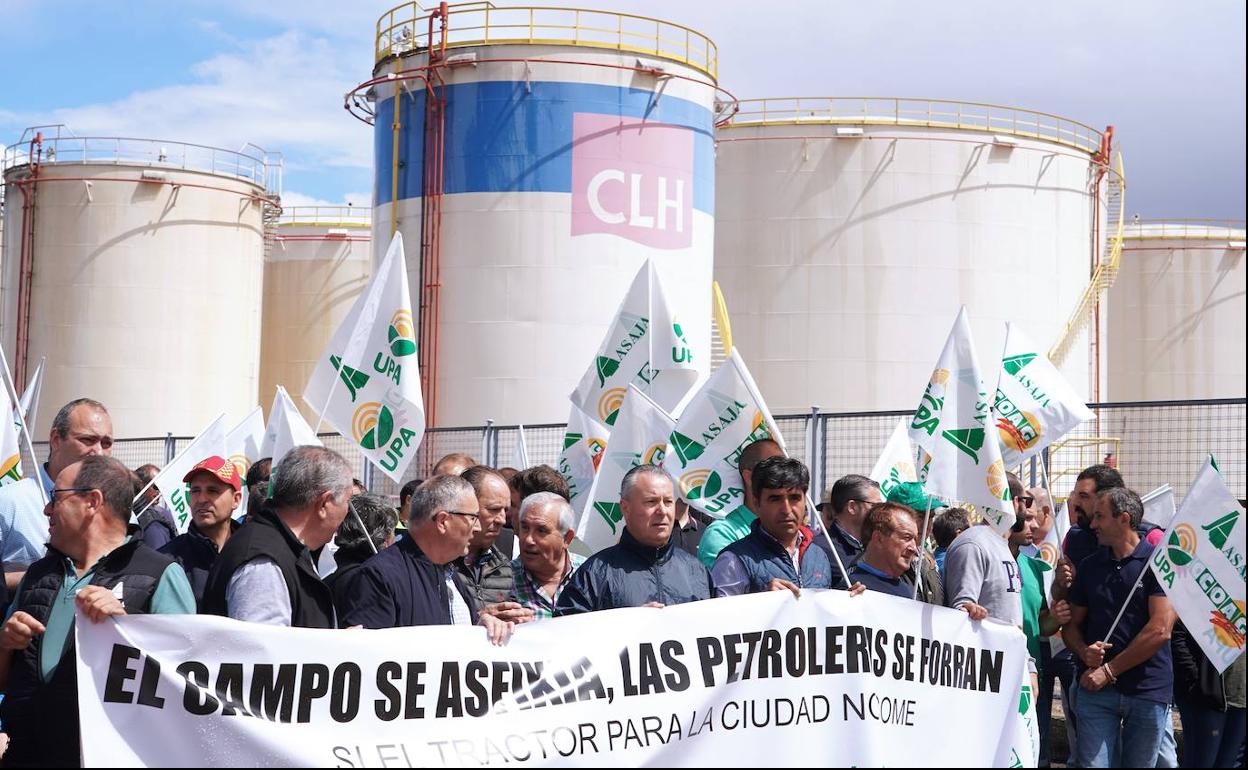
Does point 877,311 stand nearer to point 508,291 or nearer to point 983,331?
point 983,331

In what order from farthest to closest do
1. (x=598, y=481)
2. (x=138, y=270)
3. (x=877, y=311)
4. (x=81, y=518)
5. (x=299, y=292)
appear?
1. (x=299, y=292)
2. (x=138, y=270)
3. (x=877, y=311)
4. (x=598, y=481)
5. (x=81, y=518)

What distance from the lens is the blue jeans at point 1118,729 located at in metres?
7.59

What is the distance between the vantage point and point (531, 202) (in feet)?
65.8

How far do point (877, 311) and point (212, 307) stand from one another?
1321 centimetres

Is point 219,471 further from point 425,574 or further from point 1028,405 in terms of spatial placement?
point 1028,405

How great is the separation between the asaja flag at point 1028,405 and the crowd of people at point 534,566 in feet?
2.44

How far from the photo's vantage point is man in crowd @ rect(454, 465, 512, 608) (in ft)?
22.6

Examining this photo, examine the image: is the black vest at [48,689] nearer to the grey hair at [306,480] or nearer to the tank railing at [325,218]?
the grey hair at [306,480]

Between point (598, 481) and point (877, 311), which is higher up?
point (877, 311)

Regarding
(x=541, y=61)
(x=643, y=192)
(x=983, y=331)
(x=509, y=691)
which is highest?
(x=541, y=61)

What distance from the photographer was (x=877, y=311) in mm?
25734

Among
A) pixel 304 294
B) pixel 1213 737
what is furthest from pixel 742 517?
pixel 304 294

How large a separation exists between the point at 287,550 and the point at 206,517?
66.3 inches

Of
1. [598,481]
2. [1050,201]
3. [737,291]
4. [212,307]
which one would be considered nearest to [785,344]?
[737,291]
